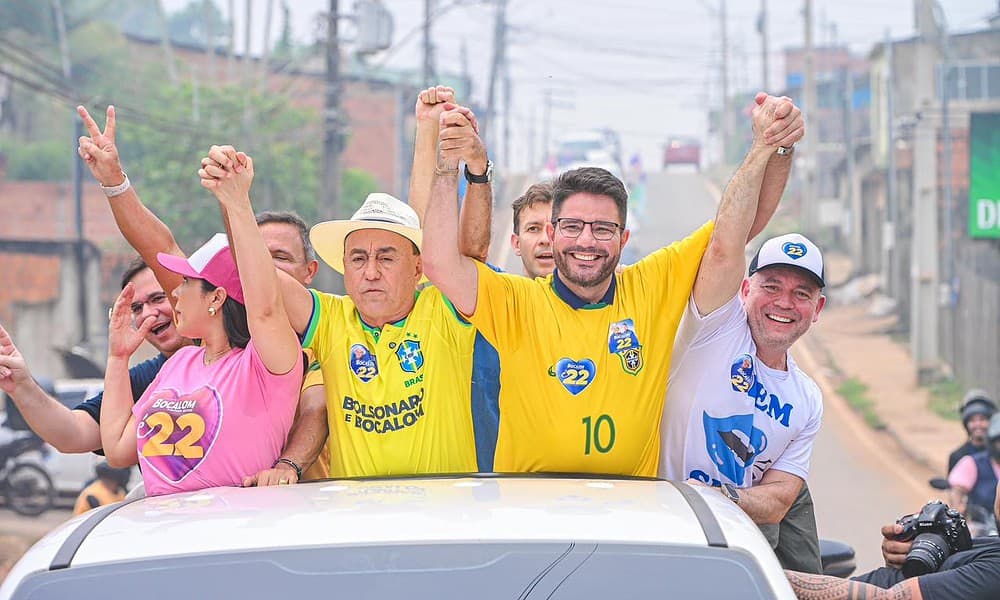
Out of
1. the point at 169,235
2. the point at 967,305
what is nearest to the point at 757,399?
the point at 169,235

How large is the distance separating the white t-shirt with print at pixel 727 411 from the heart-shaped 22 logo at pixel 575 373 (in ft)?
1.33

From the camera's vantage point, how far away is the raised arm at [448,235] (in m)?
3.94

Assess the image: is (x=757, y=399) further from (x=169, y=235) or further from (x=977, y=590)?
(x=169, y=235)

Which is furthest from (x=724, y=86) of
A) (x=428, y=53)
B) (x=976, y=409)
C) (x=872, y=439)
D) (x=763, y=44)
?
(x=976, y=409)

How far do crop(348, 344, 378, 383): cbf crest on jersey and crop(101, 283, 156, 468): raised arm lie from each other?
0.73 metres

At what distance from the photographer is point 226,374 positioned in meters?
3.89

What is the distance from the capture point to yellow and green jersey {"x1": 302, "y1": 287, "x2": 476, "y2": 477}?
3.90m

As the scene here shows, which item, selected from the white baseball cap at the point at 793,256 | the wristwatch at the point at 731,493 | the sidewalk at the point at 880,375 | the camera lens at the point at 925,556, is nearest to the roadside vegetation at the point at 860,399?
the sidewalk at the point at 880,375

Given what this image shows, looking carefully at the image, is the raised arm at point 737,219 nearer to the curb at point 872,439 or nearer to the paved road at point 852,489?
the paved road at point 852,489

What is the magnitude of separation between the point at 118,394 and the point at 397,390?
3.03ft

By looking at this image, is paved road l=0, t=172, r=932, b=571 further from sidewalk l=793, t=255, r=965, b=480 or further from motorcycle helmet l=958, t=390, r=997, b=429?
motorcycle helmet l=958, t=390, r=997, b=429

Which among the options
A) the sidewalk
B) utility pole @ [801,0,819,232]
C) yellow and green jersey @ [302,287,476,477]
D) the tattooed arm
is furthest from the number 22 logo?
utility pole @ [801,0,819,232]

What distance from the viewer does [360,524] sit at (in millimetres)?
2789

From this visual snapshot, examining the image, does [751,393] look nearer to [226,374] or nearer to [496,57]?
[226,374]
